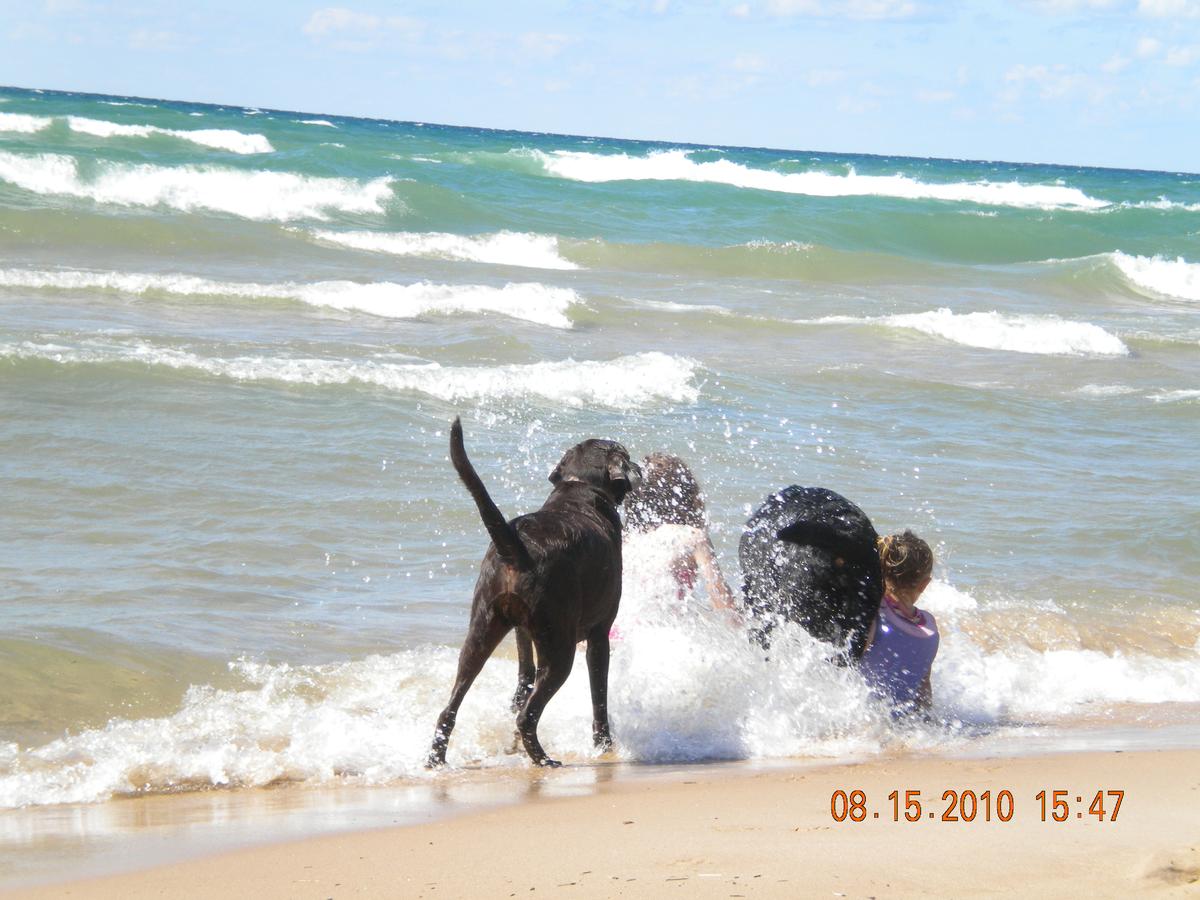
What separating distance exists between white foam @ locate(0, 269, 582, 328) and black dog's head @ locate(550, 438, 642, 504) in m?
11.6

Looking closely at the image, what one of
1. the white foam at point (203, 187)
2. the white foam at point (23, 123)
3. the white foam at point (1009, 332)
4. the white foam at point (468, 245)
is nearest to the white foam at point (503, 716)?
the white foam at point (1009, 332)

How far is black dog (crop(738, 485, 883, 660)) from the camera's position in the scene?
5.54 m

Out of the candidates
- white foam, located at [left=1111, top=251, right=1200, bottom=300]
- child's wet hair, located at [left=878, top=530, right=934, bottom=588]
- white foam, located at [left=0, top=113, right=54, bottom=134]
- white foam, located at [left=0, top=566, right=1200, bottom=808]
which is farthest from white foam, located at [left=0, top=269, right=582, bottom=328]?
white foam, located at [left=0, top=113, right=54, bottom=134]

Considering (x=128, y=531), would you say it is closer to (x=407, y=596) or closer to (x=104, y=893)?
(x=407, y=596)

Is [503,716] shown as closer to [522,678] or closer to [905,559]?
[522,678]

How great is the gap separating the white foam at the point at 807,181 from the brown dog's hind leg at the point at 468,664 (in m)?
47.2

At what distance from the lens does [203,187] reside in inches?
1144

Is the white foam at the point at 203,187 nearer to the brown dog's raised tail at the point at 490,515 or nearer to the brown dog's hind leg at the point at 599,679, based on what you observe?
the brown dog's hind leg at the point at 599,679

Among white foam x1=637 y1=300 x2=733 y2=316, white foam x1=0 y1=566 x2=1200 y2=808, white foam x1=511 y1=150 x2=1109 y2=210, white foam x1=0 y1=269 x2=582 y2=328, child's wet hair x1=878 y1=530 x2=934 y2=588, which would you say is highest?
white foam x1=511 y1=150 x2=1109 y2=210

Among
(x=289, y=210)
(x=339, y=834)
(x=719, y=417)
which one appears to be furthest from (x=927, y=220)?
(x=339, y=834)

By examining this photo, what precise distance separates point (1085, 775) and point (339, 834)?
2434mm

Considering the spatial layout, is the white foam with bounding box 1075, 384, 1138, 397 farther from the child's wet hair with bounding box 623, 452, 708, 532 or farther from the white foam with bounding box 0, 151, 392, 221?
the white foam with bounding box 0, 151, 392, 221

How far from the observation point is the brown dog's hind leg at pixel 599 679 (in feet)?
17.1

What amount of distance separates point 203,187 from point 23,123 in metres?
13.8
